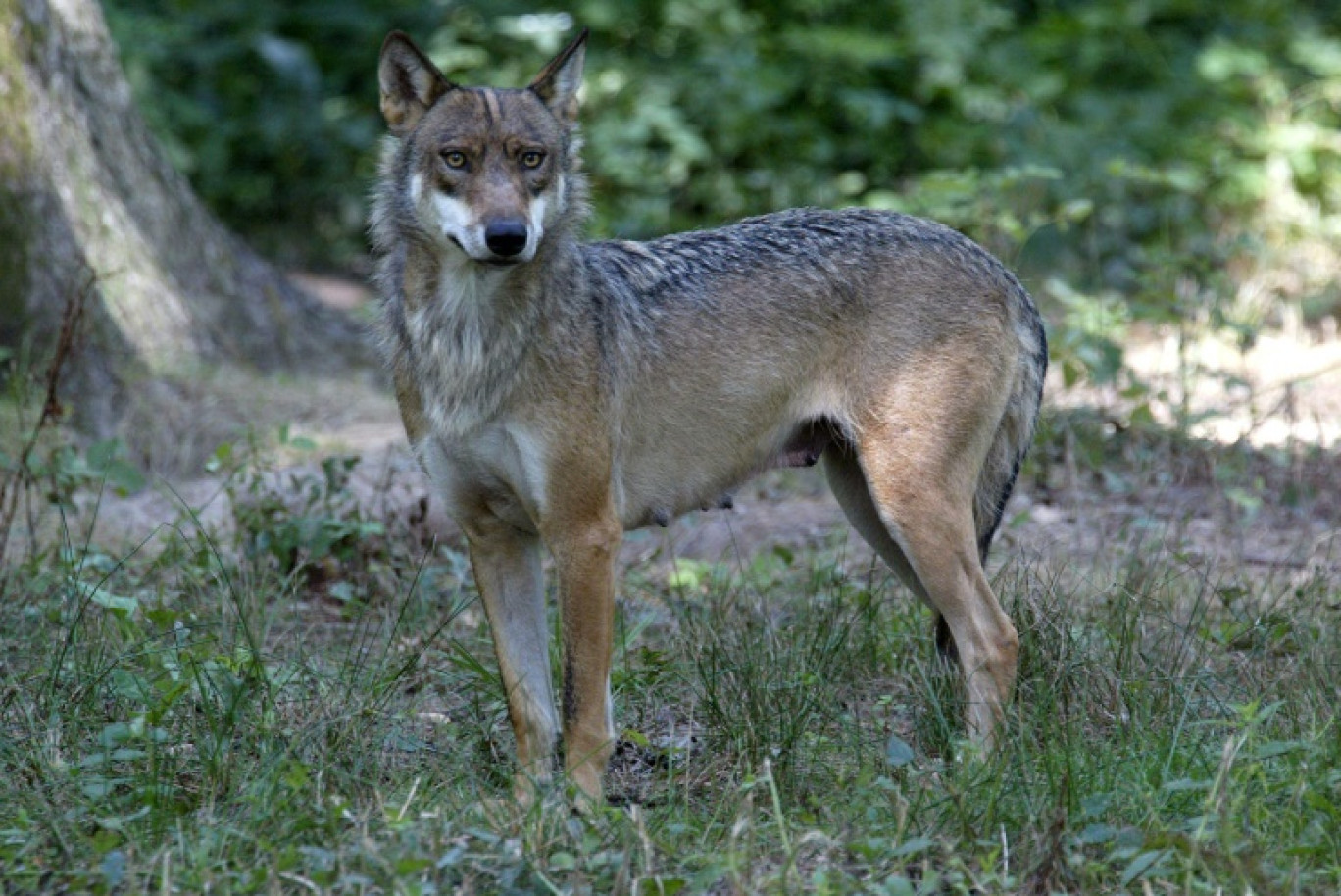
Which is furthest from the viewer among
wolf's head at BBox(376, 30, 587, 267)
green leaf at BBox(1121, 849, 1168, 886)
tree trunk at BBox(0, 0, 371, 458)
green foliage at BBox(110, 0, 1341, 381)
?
green foliage at BBox(110, 0, 1341, 381)

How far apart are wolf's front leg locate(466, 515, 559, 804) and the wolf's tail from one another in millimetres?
1618

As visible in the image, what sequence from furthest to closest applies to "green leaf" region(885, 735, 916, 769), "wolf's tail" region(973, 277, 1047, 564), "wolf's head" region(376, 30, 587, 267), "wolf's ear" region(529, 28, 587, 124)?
"wolf's tail" region(973, 277, 1047, 564) → "wolf's ear" region(529, 28, 587, 124) → "wolf's head" region(376, 30, 587, 267) → "green leaf" region(885, 735, 916, 769)

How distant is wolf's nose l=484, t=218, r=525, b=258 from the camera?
14.0 ft

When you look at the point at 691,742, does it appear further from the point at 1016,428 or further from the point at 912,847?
the point at 1016,428

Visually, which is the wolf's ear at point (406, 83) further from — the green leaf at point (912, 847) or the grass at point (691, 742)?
the green leaf at point (912, 847)

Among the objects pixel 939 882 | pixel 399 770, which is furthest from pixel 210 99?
pixel 939 882

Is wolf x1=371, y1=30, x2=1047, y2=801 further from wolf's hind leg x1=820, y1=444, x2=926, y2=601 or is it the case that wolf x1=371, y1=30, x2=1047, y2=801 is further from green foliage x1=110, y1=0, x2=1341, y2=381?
green foliage x1=110, y1=0, x2=1341, y2=381

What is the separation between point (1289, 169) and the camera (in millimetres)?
12727

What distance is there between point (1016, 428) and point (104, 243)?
507cm

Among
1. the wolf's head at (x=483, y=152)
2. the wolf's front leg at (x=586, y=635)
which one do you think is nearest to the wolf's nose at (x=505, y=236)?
the wolf's head at (x=483, y=152)

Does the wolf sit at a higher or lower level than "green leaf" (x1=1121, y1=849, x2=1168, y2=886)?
higher

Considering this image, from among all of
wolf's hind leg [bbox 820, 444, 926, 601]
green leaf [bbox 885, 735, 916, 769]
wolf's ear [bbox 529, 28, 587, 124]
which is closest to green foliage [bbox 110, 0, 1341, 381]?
wolf's hind leg [bbox 820, 444, 926, 601]

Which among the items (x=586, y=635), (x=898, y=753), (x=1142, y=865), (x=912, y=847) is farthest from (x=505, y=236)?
(x=1142, y=865)

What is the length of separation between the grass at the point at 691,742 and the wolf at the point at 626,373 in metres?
0.30
